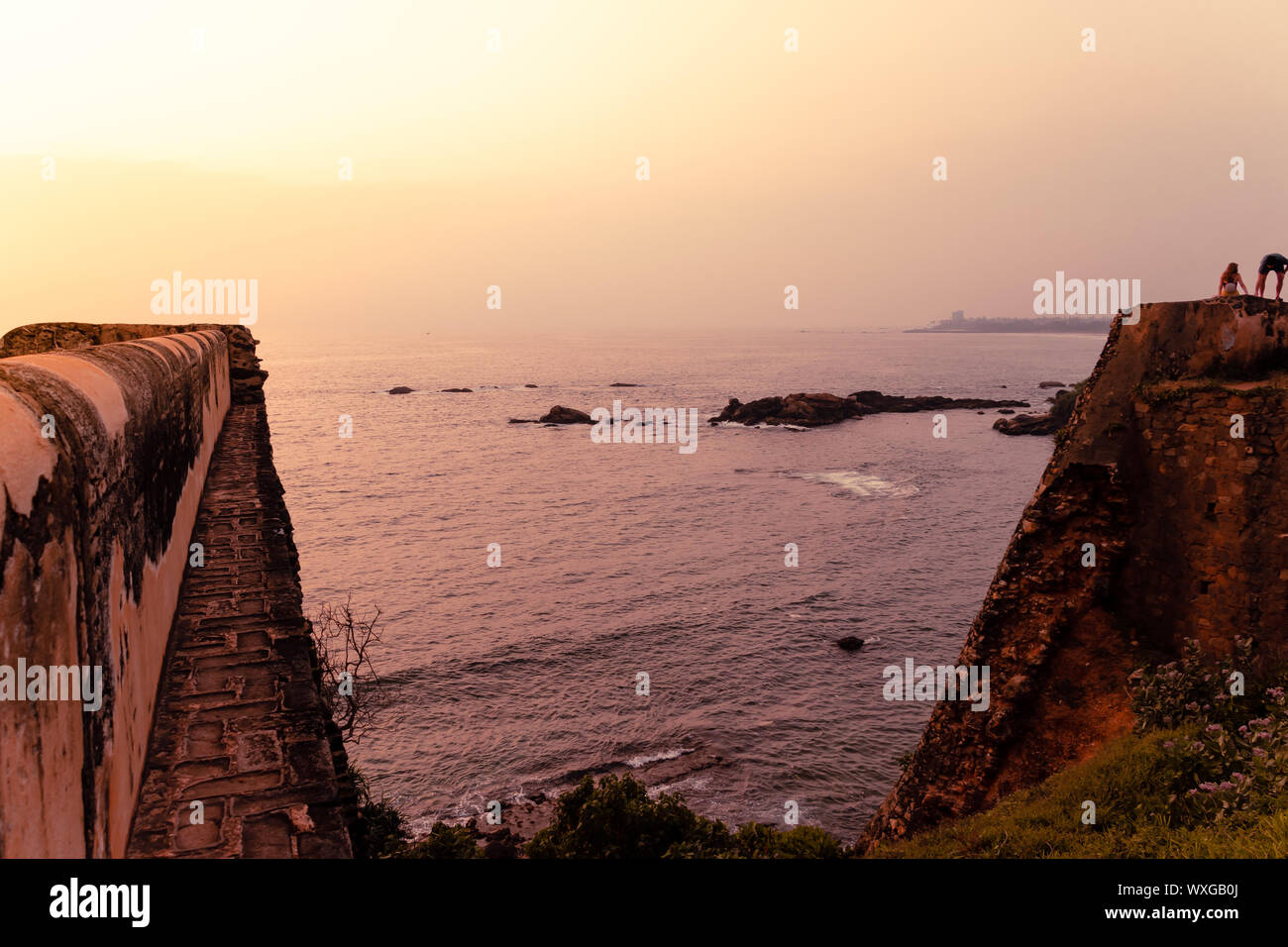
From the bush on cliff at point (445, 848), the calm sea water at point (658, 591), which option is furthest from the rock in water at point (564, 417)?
the bush on cliff at point (445, 848)

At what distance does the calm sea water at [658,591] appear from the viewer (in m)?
19.6

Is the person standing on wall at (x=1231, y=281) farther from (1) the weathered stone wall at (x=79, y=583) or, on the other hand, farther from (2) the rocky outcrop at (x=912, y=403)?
(2) the rocky outcrop at (x=912, y=403)

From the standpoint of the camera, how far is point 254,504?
873cm

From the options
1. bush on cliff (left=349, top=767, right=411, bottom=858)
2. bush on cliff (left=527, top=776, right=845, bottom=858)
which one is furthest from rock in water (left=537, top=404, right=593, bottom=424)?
bush on cliff (left=527, top=776, right=845, bottom=858)

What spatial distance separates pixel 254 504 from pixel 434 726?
542 inches

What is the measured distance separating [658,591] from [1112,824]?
2329 centimetres

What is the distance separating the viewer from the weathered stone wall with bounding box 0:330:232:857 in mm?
2229

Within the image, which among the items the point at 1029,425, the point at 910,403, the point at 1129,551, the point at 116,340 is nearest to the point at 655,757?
the point at 1129,551

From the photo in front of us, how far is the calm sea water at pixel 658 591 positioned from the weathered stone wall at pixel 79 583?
48.6ft

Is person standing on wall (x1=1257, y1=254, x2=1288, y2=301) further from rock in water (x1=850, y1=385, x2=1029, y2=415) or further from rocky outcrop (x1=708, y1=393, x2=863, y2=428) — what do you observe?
rock in water (x1=850, y1=385, x2=1029, y2=415)

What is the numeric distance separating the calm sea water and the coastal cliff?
25.0ft
